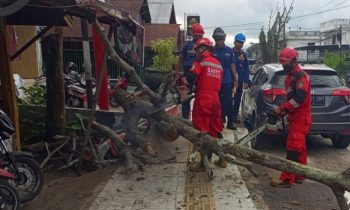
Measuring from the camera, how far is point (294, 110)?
19.8 feet

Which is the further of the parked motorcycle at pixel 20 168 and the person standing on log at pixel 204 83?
the person standing on log at pixel 204 83

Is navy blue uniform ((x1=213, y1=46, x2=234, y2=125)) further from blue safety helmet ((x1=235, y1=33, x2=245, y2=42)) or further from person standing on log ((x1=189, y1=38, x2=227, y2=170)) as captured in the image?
person standing on log ((x1=189, y1=38, x2=227, y2=170))

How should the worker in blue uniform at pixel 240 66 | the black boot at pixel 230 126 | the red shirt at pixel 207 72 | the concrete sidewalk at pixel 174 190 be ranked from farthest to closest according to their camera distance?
the worker in blue uniform at pixel 240 66 < the black boot at pixel 230 126 < the red shirt at pixel 207 72 < the concrete sidewalk at pixel 174 190

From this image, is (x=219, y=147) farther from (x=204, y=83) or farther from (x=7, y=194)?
(x=7, y=194)

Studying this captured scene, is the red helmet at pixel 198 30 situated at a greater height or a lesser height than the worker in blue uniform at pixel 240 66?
greater

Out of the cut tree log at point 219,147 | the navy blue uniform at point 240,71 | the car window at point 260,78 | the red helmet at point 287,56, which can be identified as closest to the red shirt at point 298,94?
the red helmet at point 287,56

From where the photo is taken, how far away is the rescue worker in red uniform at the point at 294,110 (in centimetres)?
594

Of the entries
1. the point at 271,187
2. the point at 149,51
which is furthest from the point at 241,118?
the point at 149,51

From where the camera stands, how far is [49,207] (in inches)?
216

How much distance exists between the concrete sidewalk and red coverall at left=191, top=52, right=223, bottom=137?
2.43 ft

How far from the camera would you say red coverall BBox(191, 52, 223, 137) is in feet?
20.7

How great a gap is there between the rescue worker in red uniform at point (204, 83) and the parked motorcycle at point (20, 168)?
2.28 meters

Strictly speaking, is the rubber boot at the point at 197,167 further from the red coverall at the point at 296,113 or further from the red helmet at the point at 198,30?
the red helmet at the point at 198,30

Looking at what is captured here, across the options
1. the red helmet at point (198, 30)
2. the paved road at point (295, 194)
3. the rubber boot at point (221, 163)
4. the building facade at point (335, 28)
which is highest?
the building facade at point (335, 28)
